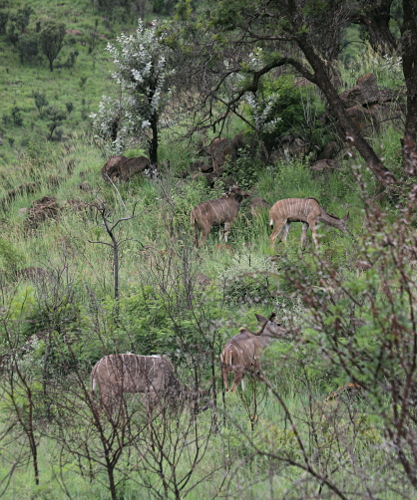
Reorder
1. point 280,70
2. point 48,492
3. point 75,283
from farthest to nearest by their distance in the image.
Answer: point 280,70 → point 75,283 → point 48,492

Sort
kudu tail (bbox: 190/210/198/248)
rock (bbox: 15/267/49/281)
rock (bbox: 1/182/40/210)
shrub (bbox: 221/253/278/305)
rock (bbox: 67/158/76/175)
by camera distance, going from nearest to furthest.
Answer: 1. shrub (bbox: 221/253/278/305)
2. rock (bbox: 15/267/49/281)
3. kudu tail (bbox: 190/210/198/248)
4. rock (bbox: 1/182/40/210)
5. rock (bbox: 67/158/76/175)

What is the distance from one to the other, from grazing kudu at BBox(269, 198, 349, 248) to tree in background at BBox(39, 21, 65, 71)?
3573 centimetres

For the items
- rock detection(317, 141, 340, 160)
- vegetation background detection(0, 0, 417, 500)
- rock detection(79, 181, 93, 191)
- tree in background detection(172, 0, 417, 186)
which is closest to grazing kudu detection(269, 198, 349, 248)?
vegetation background detection(0, 0, 417, 500)

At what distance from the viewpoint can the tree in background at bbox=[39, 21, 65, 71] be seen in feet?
139

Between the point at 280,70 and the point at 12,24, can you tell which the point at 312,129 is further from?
the point at 12,24

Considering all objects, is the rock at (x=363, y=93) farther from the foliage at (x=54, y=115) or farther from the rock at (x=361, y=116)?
the foliage at (x=54, y=115)

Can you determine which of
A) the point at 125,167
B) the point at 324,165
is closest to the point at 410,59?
the point at 324,165

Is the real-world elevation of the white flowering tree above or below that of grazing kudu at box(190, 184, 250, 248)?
above

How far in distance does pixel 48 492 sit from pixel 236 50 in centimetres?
A: 957

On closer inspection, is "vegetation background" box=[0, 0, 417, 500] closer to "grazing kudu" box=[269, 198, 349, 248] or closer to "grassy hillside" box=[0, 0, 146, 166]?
"grazing kudu" box=[269, 198, 349, 248]

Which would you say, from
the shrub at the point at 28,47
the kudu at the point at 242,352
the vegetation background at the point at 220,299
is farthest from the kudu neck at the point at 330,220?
the shrub at the point at 28,47

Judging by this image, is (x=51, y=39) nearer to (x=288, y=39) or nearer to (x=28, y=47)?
(x=28, y=47)

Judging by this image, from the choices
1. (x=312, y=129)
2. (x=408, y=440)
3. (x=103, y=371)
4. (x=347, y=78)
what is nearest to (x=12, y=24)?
(x=347, y=78)

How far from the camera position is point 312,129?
14992mm
